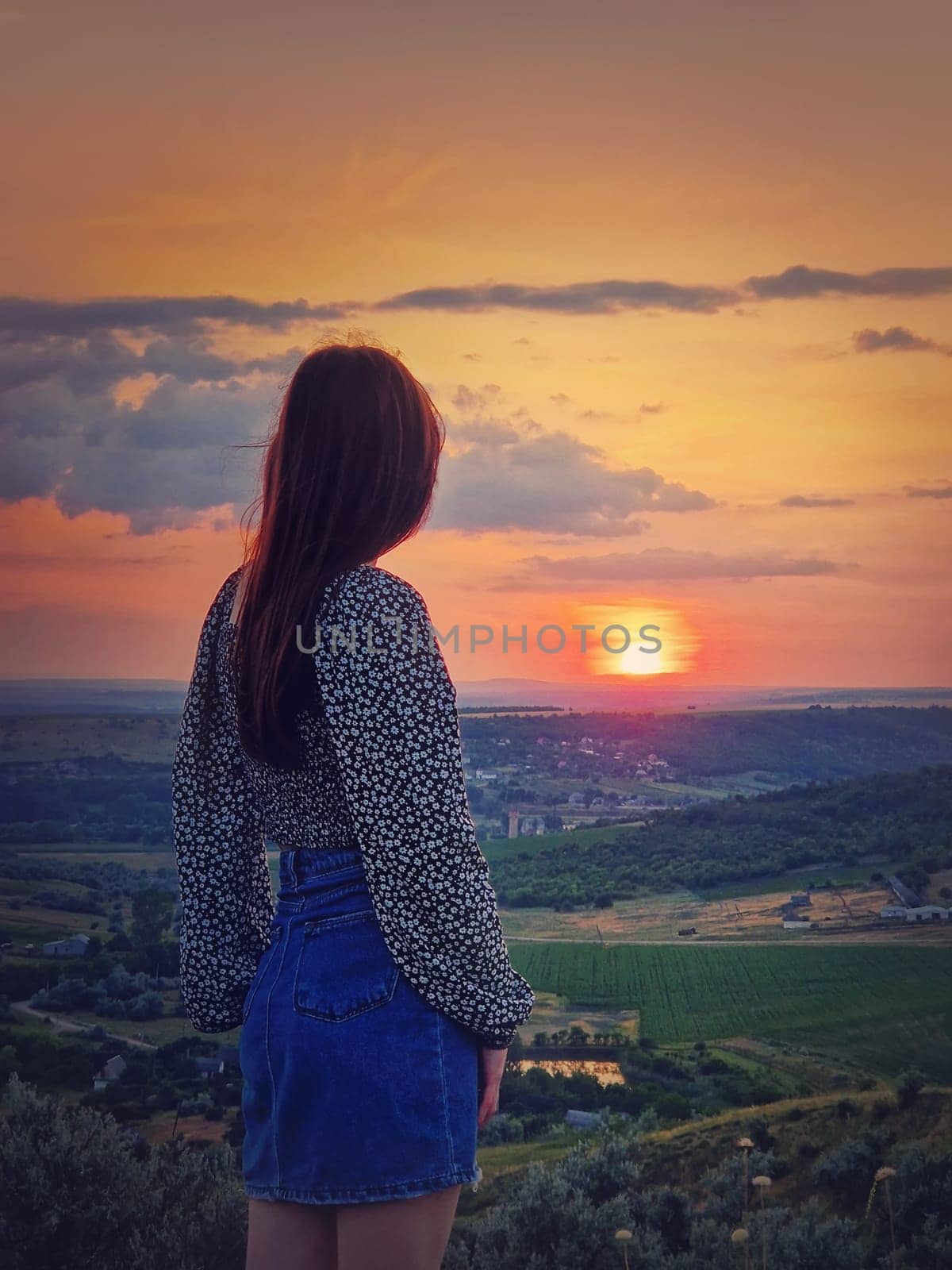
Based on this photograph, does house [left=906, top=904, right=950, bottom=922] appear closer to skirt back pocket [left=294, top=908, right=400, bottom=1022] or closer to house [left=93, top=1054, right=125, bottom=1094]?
house [left=93, top=1054, right=125, bottom=1094]

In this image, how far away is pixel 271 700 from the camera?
140 cm

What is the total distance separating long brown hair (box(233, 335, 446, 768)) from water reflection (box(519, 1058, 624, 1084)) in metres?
1.98

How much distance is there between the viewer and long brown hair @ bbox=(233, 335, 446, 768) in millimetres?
1406

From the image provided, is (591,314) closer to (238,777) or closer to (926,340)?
(926,340)

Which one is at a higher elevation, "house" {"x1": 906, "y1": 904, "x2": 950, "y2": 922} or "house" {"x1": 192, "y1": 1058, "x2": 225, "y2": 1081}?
"house" {"x1": 906, "y1": 904, "x2": 950, "y2": 922}

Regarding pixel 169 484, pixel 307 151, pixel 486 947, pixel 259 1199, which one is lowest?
pixel 259 1199

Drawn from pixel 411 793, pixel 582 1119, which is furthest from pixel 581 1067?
pixel 411 793

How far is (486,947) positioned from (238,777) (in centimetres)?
47

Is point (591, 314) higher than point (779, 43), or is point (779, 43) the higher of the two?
point (779, 43)

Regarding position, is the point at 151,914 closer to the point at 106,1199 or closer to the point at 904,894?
the point at 106,1199

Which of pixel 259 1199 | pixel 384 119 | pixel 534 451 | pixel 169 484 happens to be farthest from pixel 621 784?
pixel 259 1199

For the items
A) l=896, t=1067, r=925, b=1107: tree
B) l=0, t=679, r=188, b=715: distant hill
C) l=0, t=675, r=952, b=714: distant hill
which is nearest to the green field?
l=896, t=1067, r=925, b=1107: tree

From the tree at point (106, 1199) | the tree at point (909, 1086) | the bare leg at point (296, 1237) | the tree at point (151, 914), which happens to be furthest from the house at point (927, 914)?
the bare leg at point (296, 1237)

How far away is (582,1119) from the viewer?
3.09 metres
